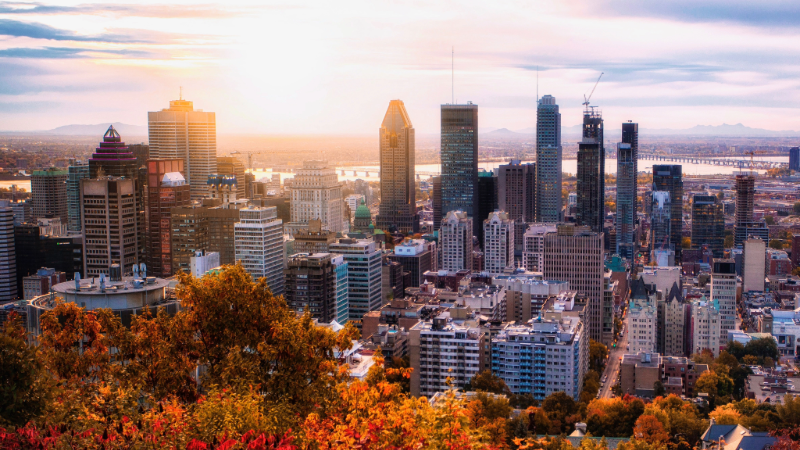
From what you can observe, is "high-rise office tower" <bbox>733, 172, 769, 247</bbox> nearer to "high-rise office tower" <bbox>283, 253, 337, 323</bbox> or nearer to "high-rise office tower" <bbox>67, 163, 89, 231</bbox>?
"high-rise office tower" <bbox>283, 253, 337, 323</bbox>

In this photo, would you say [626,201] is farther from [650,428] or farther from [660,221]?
[650,428]

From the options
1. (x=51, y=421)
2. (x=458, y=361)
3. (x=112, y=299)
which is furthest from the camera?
(x=458, y=361)

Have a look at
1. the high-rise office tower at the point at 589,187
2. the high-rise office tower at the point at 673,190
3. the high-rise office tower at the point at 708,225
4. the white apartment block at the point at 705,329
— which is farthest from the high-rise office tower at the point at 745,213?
the white apartment block at the point at 705,329

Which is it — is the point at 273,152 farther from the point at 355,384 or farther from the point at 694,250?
the point at 355,384

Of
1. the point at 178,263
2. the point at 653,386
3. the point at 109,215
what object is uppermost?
the point at 109,215

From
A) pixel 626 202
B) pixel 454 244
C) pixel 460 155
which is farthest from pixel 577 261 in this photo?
pixel 460 155

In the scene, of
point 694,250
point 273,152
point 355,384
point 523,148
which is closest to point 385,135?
point 273,152
